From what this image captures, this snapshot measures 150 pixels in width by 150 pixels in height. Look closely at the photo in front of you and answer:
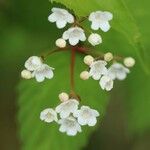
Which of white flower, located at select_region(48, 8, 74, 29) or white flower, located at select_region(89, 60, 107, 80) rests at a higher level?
white flower, located at select_region(48, 8, 74, 29)

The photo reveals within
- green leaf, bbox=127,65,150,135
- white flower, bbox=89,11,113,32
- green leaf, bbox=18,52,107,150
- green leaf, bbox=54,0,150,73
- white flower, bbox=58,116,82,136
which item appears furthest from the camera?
green leaf, bbox=127,65,150,135

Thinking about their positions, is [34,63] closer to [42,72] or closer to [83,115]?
[42,72]

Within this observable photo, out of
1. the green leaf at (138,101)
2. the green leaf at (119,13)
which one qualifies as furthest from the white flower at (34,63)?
the green leaf at (138,101)

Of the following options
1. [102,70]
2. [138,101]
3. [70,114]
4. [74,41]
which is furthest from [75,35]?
[138,101]

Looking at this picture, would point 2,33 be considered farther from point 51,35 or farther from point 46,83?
point 46,83

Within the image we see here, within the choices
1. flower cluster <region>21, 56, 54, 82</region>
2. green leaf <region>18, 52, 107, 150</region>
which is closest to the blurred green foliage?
green leaf <region>18, 52, 107, 150</region>

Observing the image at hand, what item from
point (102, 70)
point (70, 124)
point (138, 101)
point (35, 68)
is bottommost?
point (138, 101)

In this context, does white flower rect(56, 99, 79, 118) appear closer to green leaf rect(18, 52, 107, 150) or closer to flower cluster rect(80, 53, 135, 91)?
flower cluster rect(80, 53, 135, 91)

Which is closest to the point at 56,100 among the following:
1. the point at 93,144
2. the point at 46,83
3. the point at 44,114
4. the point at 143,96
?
the point at 46,83
